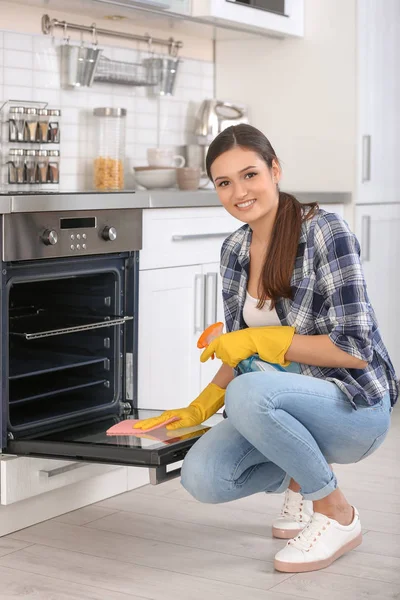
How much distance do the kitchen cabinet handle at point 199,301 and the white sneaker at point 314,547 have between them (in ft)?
3.52

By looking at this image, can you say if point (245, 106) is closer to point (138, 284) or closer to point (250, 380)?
point (138, 284)

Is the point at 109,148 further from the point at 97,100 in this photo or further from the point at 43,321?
the point at 43,321

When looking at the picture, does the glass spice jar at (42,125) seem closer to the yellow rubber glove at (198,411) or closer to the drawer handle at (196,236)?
the drawer handle at (196,236)

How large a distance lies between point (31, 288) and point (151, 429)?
80 cm

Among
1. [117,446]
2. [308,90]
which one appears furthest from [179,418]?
[308,90]

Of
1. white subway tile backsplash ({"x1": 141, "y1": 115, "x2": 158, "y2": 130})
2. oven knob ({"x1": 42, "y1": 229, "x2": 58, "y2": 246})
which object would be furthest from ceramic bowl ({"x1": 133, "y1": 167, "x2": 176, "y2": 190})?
oven knob ({"x1": 42, "y1": 229, "x2": 58, "y2": 246})

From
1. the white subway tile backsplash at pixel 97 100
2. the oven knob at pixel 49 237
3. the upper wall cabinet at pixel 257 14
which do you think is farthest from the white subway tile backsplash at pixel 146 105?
the oven knob at pixel 49 237

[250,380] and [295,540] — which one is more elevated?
[250,380]

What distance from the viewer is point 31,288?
10.2 feet

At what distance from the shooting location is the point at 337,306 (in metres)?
2.29

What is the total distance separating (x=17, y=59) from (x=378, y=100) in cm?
158

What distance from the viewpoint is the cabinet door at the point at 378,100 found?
4137mm

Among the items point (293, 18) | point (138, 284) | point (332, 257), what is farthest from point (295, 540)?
point (293, 18)

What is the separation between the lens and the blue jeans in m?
2.28
